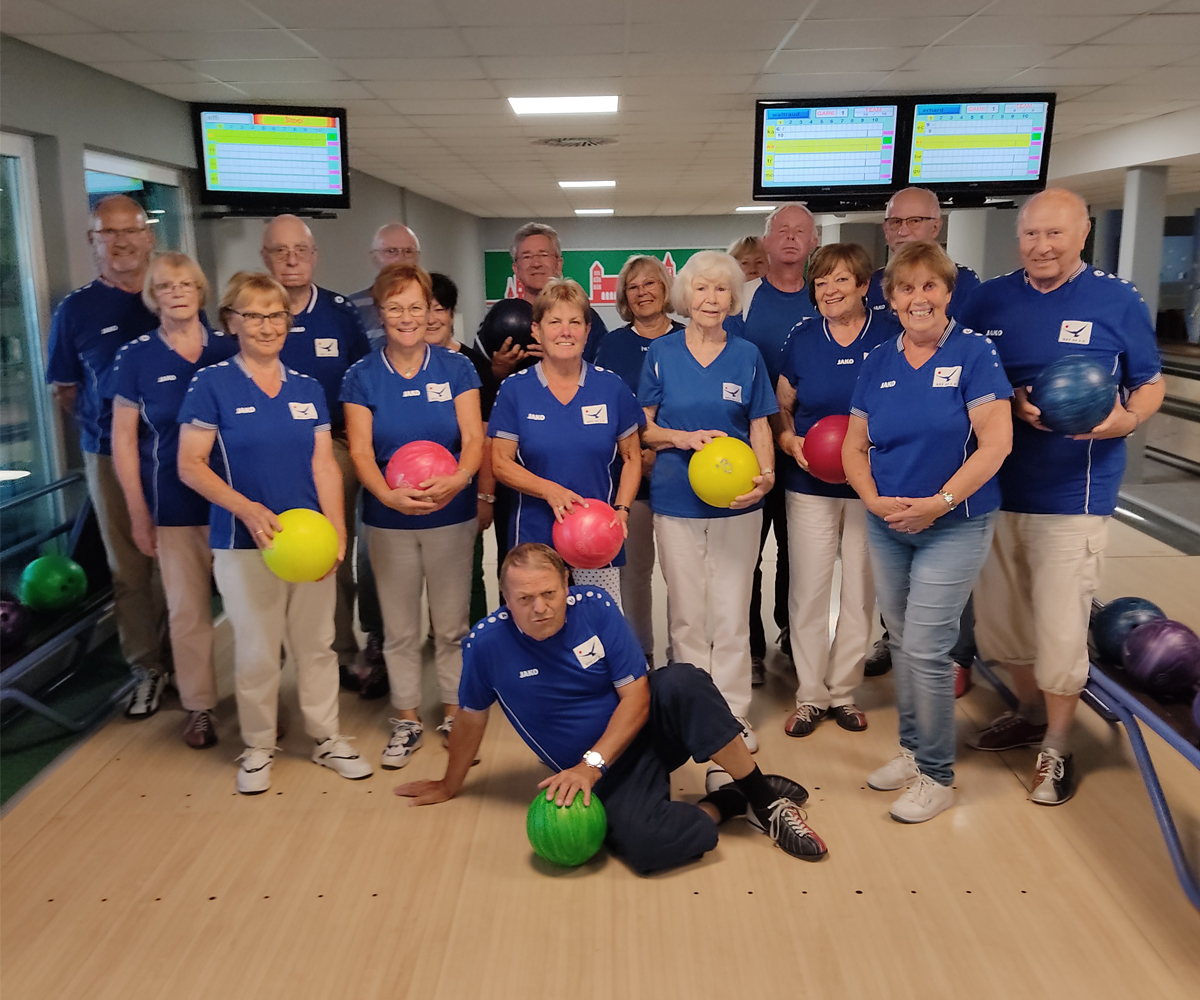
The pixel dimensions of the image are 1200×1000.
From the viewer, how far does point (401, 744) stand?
9.97 ft

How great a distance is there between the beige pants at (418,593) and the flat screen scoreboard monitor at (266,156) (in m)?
2.18

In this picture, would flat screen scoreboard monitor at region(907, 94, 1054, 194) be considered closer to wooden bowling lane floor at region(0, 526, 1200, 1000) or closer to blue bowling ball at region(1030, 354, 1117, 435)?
blue bowling ball at region(1030, 354, 1117, 435)

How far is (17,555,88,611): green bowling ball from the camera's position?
3344 millimetres

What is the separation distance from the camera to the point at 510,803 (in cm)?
278

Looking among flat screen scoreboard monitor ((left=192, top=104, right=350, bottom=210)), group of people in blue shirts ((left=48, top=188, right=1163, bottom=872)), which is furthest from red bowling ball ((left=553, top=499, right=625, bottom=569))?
flat screen scoreboard monitor ((left=192, top=104, right=350, bottom=210))

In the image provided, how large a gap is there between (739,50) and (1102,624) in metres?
2.51

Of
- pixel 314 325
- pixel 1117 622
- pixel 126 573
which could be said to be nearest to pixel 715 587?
pixel 1117 622

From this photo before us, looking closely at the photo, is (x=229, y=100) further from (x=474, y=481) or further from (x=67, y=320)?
(x=474, y=481)

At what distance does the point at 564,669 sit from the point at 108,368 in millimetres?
1945

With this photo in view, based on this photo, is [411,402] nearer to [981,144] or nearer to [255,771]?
[255,771]

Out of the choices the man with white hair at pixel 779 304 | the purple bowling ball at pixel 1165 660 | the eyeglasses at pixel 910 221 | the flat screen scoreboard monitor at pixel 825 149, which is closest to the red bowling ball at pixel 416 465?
the man with white hair at pixel 779 304

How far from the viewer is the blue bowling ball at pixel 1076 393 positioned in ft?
8.04

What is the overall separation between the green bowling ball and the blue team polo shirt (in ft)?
3.45

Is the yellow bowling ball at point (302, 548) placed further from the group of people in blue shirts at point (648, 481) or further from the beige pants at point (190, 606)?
the beige pants at point (190, 606)
